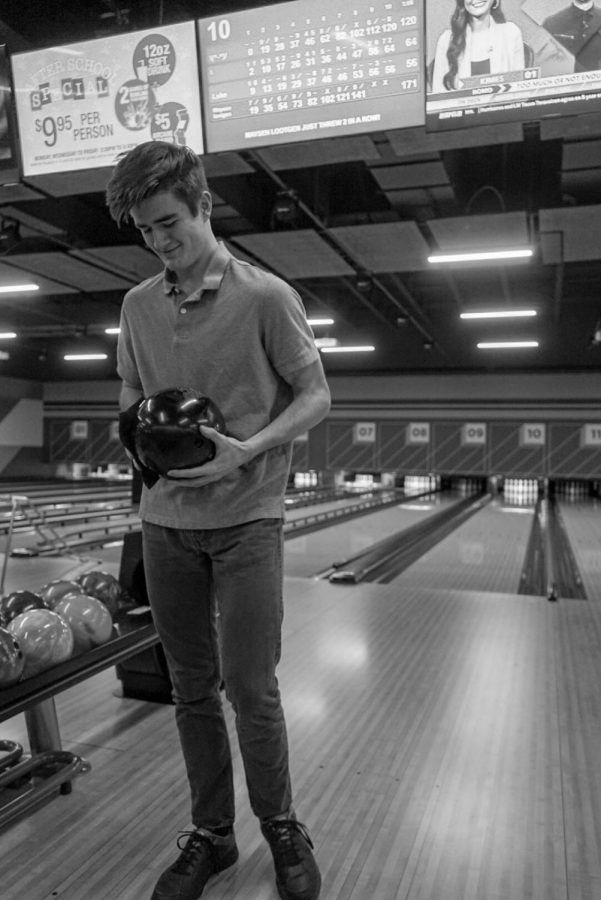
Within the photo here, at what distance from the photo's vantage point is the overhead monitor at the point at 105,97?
300 cm

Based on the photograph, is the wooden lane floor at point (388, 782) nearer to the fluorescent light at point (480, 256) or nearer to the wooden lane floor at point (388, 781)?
the wooden lane floor at point (388, 781)

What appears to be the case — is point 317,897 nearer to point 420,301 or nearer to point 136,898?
point 136,898

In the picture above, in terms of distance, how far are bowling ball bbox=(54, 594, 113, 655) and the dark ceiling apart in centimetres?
201

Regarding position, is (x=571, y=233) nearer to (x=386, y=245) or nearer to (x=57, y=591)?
(x=386, y=245)

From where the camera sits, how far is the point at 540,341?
10.8m

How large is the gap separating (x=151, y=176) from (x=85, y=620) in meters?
1.33

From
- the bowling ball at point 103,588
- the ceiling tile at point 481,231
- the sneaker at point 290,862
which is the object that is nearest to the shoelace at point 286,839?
the sneaker at point 290,862

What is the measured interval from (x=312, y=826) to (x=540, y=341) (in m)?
10.1

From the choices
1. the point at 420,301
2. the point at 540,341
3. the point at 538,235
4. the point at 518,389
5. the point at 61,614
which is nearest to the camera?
the point at 61,614

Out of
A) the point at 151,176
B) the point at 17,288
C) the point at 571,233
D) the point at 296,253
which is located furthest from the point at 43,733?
the point at 17,288

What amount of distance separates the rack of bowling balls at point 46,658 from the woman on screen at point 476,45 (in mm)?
2249

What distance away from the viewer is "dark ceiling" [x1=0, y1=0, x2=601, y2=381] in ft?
12.6

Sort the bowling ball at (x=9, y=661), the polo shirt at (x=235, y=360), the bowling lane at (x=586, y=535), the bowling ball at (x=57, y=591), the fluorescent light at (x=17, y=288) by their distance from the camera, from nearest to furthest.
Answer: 1. the polo shirt at (x=235, y=360)
2. the bowling ball at (x=9, y=661)
3. the bowling ball at (x=57, y=591)
4. the bowling lane at (x=586, y=535)
5. the fluorescent light at (x=17, y=288)

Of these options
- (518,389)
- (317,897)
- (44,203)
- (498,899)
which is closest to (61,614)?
(317,897)
